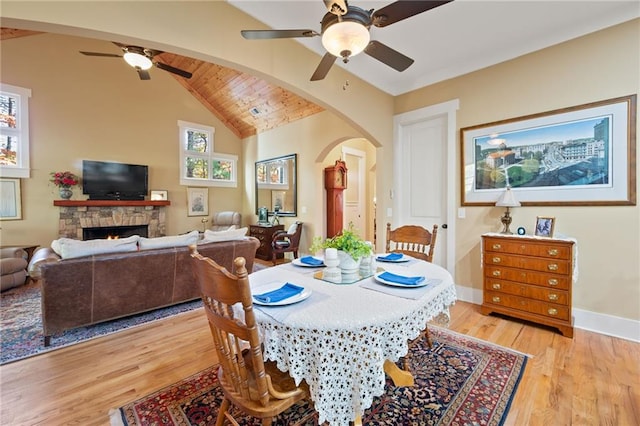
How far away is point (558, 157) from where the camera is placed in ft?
8.82

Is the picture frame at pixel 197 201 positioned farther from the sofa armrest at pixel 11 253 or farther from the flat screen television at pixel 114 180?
the sofa armrest at pixel 11 253

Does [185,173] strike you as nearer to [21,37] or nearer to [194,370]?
[21,37]

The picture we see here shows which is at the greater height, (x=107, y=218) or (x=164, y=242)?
(x=107, y=218)

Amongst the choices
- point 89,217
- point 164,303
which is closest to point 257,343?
point 164,303

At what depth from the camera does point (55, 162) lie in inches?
197

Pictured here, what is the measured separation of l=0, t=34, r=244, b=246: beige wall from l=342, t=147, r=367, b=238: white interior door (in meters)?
3.76

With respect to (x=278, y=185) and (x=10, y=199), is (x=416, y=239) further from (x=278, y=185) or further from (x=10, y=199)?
(x=10, y=199)

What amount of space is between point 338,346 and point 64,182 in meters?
6.28

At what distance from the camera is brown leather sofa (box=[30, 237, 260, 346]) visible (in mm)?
2314

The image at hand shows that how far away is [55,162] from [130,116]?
5.36ft

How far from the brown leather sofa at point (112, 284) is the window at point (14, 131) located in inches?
104

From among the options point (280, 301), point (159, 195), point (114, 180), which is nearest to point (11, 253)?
point (114, 180)

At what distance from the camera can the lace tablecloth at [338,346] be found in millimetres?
1035

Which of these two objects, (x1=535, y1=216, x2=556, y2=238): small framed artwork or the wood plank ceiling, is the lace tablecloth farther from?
the wood plank ceiling
